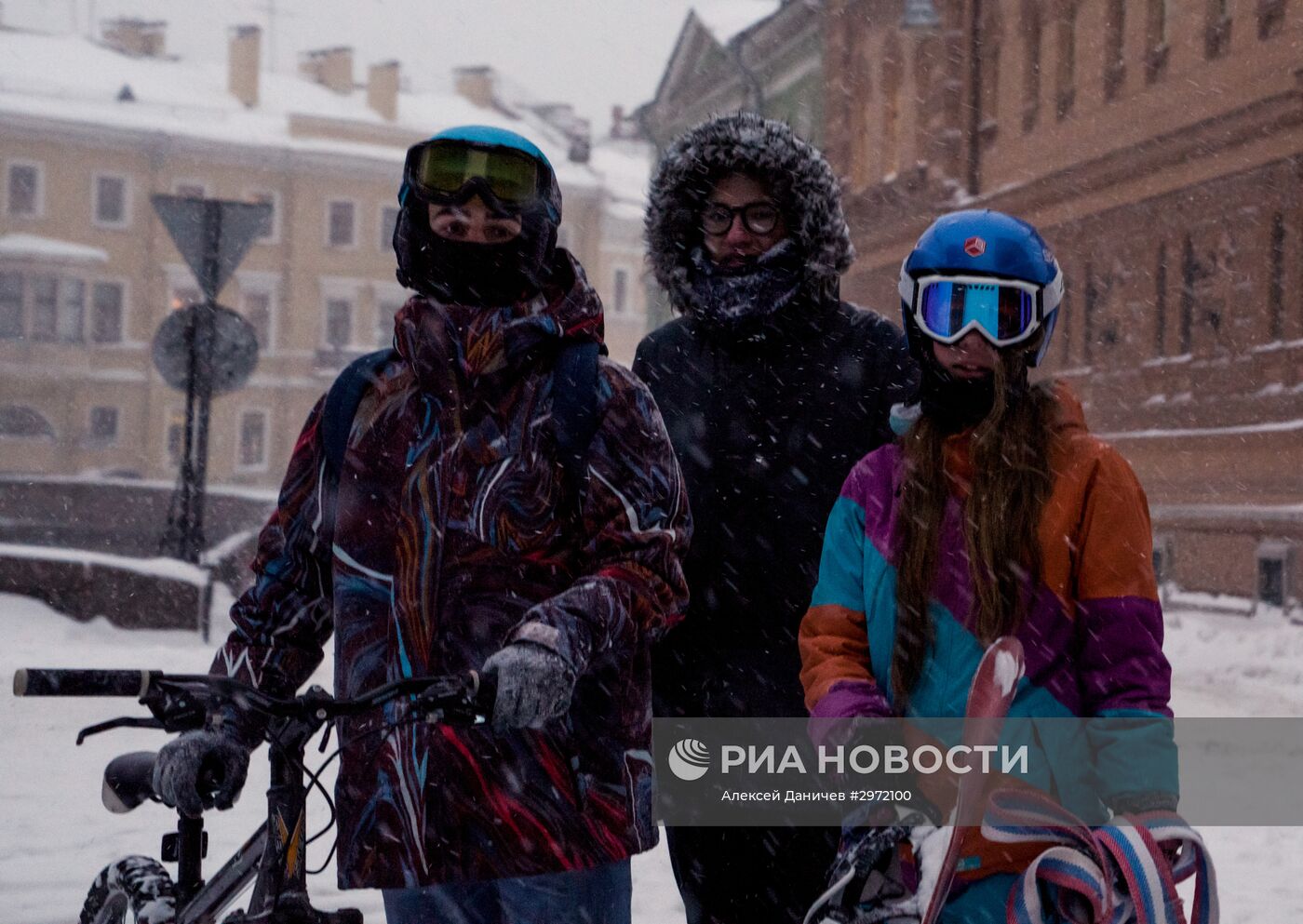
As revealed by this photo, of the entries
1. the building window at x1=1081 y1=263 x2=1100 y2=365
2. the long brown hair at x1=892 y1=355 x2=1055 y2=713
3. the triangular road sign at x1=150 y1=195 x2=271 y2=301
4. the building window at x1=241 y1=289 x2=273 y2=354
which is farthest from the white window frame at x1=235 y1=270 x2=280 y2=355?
the long brown hair at x1=892 y1=355 x2=1055 y2=713

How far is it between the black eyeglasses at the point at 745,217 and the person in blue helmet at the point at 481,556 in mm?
1025

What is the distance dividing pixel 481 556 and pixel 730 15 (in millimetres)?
31428

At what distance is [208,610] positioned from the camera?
463 inches

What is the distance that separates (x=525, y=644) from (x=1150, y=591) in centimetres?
84

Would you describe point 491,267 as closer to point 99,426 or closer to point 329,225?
point 99,426

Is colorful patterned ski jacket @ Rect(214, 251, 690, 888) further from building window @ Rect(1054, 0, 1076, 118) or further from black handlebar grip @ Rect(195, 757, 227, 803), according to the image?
building window @ Rect(1054, 0, 1076, 118)

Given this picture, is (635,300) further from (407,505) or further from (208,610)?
(407,505)

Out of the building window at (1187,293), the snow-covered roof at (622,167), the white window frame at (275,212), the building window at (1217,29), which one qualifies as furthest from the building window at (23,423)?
Answer: the building window at (1217,29)

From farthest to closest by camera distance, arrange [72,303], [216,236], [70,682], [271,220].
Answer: [271,220]
[72,303]
[216,236]
[70,682]

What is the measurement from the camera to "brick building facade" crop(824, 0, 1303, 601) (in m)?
15.3

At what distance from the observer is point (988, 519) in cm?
237

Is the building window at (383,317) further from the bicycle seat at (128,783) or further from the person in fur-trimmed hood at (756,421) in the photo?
the bicycle seat at (128,783)

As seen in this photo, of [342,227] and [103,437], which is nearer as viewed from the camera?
[103,437]

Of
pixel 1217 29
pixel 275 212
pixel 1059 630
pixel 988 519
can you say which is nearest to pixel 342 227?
pixel 275 212
